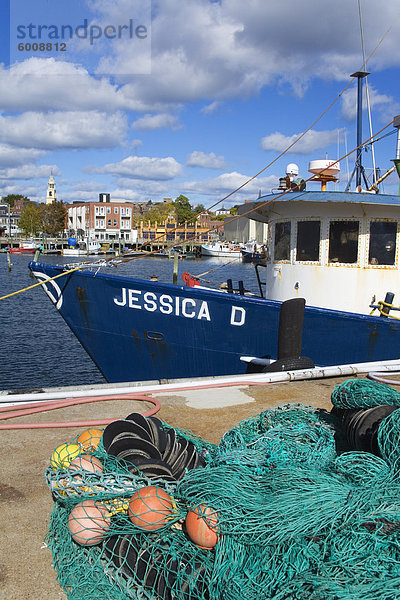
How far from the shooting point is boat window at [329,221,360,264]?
29.9ft

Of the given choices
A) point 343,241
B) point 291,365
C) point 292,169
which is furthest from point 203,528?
point 292,169

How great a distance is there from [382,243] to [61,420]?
666cm

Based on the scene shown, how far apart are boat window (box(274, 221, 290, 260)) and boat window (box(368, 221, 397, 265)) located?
147cm

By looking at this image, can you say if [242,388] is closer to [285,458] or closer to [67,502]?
[285,458]

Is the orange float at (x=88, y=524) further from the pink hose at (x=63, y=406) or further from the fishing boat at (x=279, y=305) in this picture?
the fishing boat at (x=279, y=305)

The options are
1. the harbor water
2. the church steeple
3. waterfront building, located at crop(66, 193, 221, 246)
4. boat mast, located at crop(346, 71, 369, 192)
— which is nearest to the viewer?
boat mast, located at crop(346, 71, 369, 192)

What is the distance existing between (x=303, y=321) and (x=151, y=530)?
6.03 m

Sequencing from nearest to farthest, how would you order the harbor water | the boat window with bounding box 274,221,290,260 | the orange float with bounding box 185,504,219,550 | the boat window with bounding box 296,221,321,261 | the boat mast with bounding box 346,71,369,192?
the orange float with bounding box 185,504,219,550 < the boat window with bounding box 296,221,321,261 < the boat window with bounding box 274,221,290,260 < the boat mast with bounding box 346,71,369,192 < the harbor water

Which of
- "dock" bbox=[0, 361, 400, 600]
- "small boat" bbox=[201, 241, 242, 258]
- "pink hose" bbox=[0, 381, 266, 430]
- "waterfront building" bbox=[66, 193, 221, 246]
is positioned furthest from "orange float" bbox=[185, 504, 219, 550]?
"waterfront building" bbox=[66, 193, 221, 246]

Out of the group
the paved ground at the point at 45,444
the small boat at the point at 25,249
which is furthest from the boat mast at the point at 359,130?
the small boat at the point at 25,249

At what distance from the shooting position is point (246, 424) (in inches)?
161

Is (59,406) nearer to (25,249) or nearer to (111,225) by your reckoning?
(25,249)

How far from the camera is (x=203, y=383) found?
6004mm

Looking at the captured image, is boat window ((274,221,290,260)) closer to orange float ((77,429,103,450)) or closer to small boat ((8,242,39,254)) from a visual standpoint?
orange float ((77,429,103,450))
